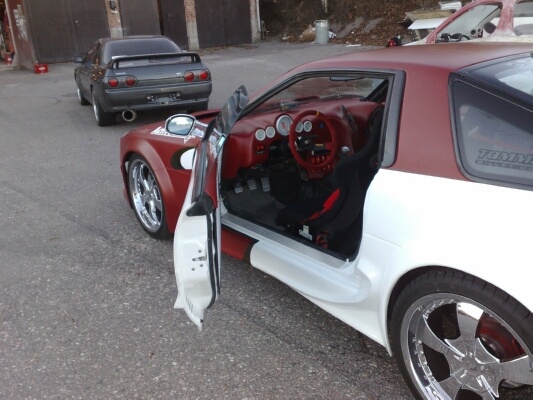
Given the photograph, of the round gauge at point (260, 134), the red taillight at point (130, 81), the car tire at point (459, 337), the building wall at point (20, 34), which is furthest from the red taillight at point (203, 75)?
the building wall at point (20, 34)

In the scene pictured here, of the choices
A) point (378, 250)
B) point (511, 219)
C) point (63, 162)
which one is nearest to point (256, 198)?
point (378, 250)

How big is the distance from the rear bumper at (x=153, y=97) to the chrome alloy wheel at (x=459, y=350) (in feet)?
21.3

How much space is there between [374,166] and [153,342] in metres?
1.53

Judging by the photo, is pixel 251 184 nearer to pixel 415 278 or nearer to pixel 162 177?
pixel 162 177

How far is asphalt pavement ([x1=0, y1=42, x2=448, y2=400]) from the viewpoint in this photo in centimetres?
257

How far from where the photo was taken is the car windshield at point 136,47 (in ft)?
28.2

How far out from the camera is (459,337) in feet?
6.92

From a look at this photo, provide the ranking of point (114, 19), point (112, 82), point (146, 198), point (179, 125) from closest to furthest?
1. point (179, 125)
2. point (146, 198)
3. point (112, 82)
4. point (114, 19)

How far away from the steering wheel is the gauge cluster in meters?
0.03

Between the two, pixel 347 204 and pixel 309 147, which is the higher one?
pixel 309 147

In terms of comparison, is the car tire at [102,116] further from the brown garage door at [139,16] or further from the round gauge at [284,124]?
the brown garage door at [139,16]

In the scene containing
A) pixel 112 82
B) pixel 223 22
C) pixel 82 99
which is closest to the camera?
pixel 112 82

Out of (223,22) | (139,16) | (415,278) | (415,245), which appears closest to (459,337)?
(415,278)

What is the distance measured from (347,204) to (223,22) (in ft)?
71.9
